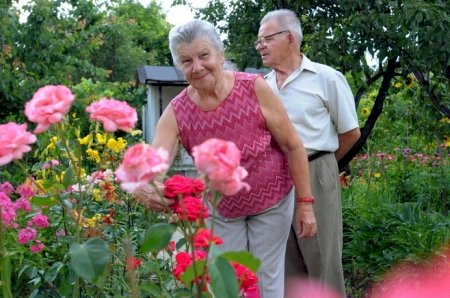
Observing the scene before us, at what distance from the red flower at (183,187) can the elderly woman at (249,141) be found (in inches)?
34.6

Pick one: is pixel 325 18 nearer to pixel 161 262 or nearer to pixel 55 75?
pixel 161 262

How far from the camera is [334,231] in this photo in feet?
12.2

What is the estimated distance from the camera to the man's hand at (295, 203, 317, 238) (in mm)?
2920

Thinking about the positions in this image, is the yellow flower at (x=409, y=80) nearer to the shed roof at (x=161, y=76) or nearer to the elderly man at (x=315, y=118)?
the elderly man at (x=315, y=118)

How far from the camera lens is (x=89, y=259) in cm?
131

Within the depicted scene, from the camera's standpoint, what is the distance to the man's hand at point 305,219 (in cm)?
292

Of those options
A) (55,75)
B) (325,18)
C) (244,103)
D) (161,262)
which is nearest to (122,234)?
(161,262)

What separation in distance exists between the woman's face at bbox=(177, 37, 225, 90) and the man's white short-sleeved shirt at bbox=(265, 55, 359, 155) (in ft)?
2.93

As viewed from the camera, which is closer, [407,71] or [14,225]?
[14,225]

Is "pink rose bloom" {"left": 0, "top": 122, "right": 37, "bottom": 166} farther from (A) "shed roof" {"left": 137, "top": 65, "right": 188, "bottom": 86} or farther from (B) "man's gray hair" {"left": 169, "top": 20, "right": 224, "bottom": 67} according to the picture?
(A) "shed roof" {"left": 137, "top": 65, "right": 188, "bottom": 86}

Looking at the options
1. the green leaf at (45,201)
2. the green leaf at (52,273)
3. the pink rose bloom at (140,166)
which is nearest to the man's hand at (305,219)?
the green leaf at (52,273)

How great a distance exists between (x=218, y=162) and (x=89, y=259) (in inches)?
13.7

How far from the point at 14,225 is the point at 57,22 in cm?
661

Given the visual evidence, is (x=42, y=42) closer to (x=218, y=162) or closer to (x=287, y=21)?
(x=287, y=21)
